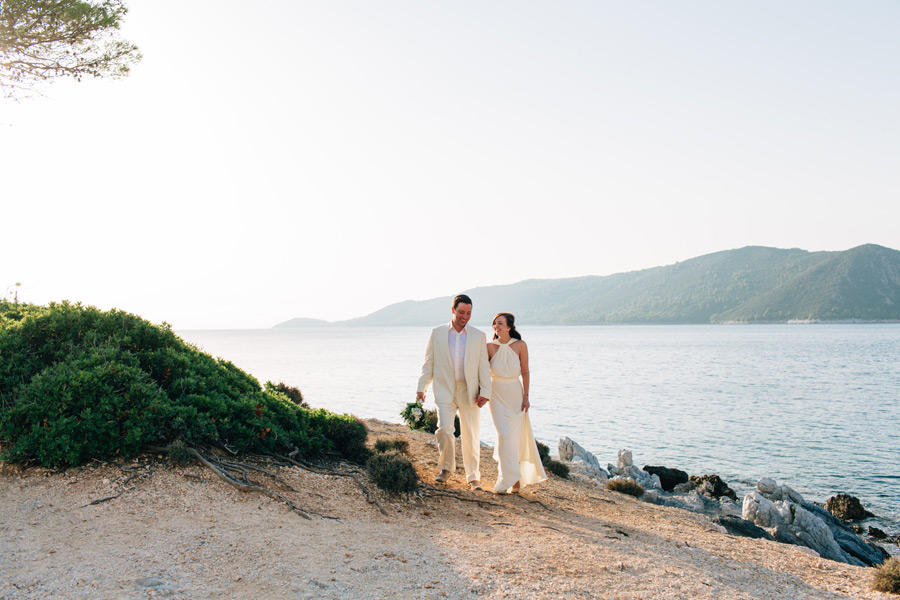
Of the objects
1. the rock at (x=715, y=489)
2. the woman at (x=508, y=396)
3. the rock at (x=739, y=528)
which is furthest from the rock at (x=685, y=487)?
the woman at (x=508, y=396)

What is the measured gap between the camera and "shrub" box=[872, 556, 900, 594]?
255 inches

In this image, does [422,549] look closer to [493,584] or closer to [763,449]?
[493,584]

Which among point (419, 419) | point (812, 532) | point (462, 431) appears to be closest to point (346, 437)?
point (462, 431)

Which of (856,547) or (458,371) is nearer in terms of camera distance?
(458,371)

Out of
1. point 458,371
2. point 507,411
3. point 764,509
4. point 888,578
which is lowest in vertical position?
point 764,509

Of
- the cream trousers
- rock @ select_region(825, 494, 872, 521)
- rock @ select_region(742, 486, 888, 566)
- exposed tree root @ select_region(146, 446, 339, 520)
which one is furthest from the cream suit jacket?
rock @ select_region(825, 494, 872, 521)

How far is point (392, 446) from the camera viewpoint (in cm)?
1137

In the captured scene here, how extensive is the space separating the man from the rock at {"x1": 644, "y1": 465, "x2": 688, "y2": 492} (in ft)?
33.3

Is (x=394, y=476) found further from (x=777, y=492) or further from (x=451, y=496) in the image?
(x=777, y=492)

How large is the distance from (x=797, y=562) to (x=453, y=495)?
4.40 metres

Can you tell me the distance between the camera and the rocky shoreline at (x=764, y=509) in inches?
449

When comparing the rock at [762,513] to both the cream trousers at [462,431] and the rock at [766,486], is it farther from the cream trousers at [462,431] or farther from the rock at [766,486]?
the cream trousers at [462,431]

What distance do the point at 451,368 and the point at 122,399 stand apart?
14.3 feet

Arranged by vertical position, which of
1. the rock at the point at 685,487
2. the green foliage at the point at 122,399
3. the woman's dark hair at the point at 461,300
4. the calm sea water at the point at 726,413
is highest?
the woman's dark hair at the point at 461,300
